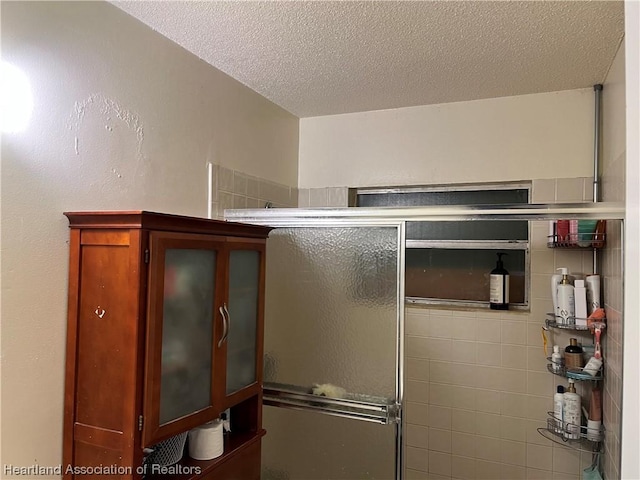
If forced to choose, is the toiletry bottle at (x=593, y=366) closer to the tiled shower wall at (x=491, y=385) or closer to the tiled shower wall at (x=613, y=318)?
the tiled shower wall at (x=613, y=318)

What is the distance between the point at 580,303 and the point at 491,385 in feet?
2.18

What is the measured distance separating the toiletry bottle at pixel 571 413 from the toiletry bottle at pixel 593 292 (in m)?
0.36

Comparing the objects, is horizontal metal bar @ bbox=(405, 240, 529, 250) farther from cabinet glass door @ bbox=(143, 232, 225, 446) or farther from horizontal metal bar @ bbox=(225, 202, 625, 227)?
cabinet glass door @ bbox=(143, 232, 225, 446)

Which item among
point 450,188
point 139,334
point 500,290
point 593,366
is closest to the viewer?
point 139,334

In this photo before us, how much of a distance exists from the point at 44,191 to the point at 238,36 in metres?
0.93

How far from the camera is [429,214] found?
1728mm

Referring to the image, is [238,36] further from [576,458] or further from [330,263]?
[576,458]

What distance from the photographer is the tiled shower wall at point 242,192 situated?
2.13 m

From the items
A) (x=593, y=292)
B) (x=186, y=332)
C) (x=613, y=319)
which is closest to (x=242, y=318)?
(x=186, y=332)

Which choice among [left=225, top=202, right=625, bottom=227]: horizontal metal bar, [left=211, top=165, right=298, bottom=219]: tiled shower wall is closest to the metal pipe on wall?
[left=225, top=202, right=625, bottom=227]: horizontal metal bar

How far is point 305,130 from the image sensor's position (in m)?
2.92

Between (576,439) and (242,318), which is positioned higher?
(242,318)

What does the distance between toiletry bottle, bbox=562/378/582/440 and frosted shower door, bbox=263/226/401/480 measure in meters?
0.91

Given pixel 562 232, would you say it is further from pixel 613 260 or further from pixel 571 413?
pixel 571 413
